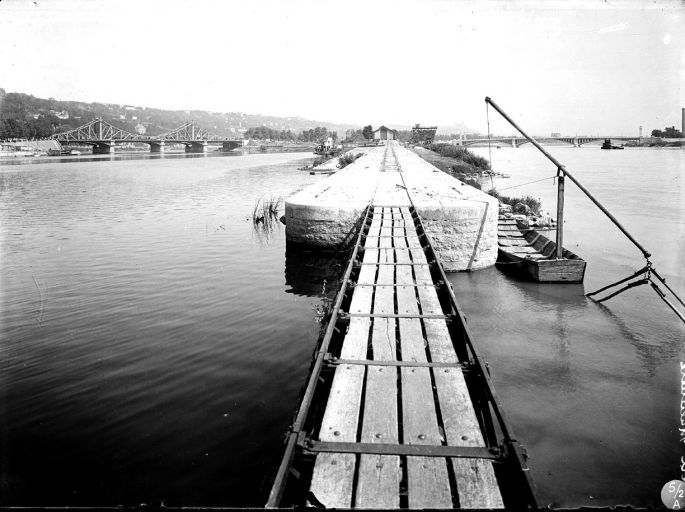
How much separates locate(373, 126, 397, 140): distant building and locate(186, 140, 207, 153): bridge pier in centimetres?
4437

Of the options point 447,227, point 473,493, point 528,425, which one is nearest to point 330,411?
point 473,493

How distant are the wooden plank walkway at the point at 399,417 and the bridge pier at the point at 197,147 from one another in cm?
12134

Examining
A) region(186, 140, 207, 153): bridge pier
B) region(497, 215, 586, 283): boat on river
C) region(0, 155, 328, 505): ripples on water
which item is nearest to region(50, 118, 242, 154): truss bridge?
region(186, 140, 207, 153): bridge pier

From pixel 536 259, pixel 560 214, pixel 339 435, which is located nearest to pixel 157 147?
pixel 536 259

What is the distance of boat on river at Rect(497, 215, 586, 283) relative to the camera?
1002cm

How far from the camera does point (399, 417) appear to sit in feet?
10.9

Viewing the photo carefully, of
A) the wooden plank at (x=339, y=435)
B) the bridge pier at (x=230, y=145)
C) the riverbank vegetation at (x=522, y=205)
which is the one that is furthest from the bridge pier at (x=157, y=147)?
the wooden plank at (x=339, y=435)

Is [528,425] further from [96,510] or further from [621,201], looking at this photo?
[621,201]

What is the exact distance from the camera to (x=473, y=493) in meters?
2.58

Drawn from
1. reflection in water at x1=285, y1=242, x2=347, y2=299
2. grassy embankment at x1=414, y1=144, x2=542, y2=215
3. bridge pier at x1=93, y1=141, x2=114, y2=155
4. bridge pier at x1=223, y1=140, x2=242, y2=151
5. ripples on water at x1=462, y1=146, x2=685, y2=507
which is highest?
bridge pier at x1=223, y1=140, x2=242, y2=151

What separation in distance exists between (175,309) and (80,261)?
523 centimetres

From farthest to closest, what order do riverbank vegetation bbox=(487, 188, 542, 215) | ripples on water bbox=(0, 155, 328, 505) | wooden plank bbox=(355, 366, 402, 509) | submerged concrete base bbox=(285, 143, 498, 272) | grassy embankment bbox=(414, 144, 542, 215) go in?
1. grassy embankment bbox=(414, 144, 542, 215)
2. riverbank vegetation bbox=(487, 188, 542, 215)
3. submerged concrete base bbox=(285, 143, 498, 272)
4. ripples on water bbox=(0, 155, 328, 505)
5. wooden plank bbox=(355, 366, 402, 509)

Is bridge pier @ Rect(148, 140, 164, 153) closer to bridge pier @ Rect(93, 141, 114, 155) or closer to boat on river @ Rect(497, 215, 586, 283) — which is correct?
bridge pier @ Rect(93, 141, 114, 155)

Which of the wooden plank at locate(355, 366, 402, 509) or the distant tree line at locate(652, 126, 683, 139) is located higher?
the distant tree line at locate(652, 126, 683, 139)
